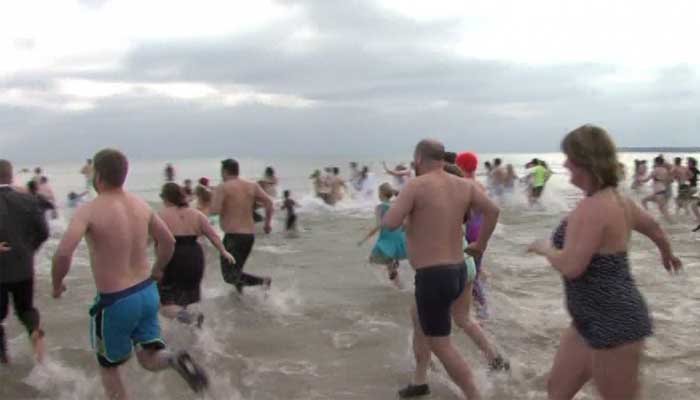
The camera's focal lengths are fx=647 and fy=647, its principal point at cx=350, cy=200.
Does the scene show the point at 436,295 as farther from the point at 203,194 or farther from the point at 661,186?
the point at 661,186

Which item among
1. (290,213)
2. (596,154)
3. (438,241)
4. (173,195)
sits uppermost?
(596,154)

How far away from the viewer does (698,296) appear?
815 cm

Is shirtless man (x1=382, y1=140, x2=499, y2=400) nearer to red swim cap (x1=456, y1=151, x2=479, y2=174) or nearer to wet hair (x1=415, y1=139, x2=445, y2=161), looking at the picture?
wet hair (x1=415, y1=139, x2=445, y2=161)

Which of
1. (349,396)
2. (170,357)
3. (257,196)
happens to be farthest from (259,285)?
(170,357)

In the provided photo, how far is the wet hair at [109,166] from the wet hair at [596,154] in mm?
2606

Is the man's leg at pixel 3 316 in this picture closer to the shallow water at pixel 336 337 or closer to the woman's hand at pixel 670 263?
the shallow water at pixel 336 337

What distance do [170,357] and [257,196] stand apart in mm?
3716

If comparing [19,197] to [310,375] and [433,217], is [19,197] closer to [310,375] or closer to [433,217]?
[310,375]

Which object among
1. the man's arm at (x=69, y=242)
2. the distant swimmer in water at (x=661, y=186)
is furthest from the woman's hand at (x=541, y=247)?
the distant swimmer in water at (x=661, y=186)

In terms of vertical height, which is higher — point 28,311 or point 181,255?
point 181,255

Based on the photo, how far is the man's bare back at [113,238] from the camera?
12.6 ft

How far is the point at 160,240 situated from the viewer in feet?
14.5

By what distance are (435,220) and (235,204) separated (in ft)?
12.5

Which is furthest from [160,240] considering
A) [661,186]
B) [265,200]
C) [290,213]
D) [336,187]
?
[336,187]
